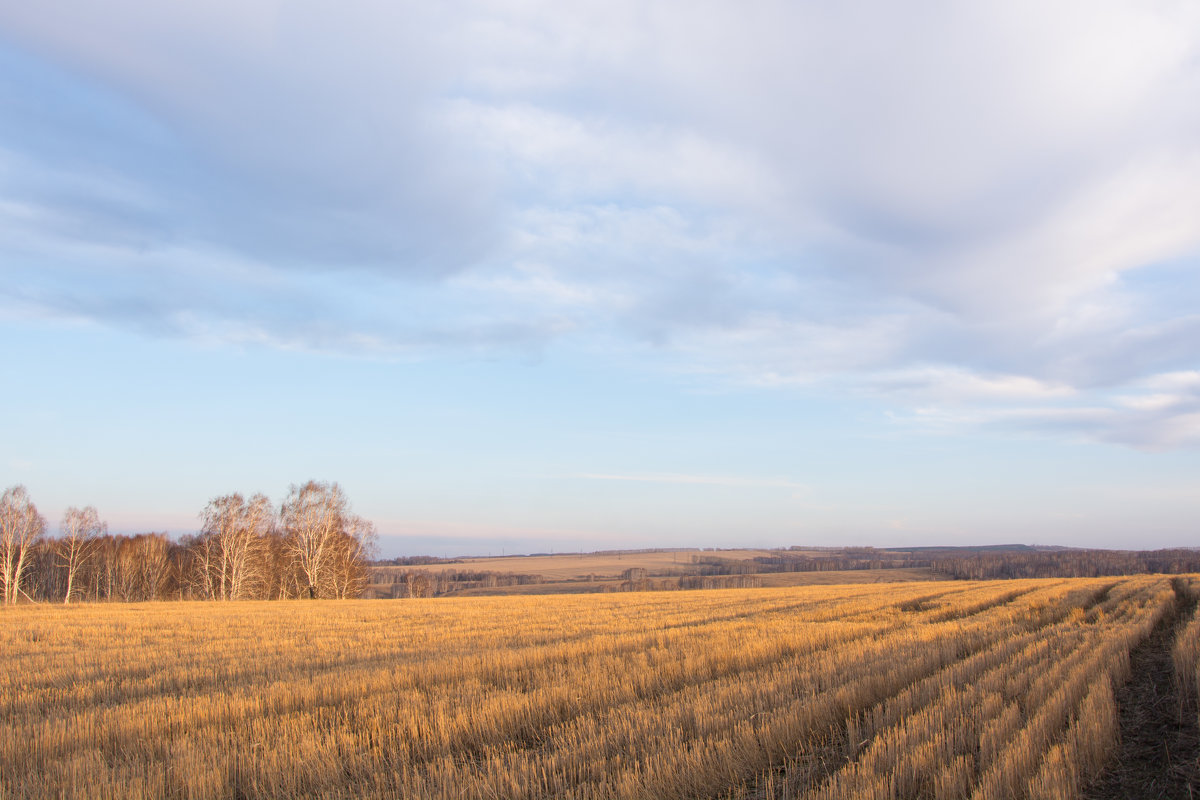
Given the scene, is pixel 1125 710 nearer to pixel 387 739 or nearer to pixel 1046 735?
pixel 1046 735

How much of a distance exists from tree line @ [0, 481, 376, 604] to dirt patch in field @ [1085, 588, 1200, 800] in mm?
64833

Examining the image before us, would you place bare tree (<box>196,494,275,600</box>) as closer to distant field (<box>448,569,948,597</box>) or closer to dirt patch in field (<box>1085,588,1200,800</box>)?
distant field (<box>448,569,948,597</box>)

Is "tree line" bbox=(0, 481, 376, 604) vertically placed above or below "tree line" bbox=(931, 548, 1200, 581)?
above

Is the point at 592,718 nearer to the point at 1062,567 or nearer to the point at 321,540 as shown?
the point at 321,540

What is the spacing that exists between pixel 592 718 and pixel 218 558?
235ft

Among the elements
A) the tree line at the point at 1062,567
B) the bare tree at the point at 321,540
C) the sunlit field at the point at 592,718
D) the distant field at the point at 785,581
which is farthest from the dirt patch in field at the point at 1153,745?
the tree line at the point at 1062,567

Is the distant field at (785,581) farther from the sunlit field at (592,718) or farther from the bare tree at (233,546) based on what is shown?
the sunlit field at (592,718)

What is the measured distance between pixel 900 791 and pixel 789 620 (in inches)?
659

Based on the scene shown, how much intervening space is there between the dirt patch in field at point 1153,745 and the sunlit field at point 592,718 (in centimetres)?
26

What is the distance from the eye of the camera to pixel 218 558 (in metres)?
65.4

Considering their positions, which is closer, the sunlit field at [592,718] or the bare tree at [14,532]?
the sunlit field at [592,718]

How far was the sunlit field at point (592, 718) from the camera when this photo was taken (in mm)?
5539

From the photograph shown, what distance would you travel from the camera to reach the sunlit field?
18.2 ft

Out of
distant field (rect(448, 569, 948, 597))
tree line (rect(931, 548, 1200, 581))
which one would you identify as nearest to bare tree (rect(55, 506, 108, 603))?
distant field (rect(448, 569, 948, 597))
